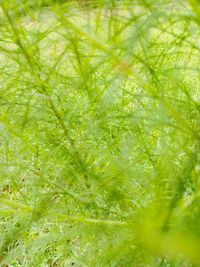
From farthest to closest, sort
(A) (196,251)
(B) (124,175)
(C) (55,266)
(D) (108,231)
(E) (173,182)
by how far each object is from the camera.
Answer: (C) (55,266), (D) (108,231), (B) (124,175), (E) (173,182), (A) (196,251)

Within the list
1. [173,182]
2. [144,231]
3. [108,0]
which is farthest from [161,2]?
[144,231]

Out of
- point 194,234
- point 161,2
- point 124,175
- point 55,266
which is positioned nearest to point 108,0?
point 161,2

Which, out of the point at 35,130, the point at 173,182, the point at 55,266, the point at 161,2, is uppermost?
the point at 161,2

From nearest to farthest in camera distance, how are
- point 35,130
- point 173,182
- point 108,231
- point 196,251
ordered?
point 196,251 < point 173,182 < point 108,231 < point 35,130

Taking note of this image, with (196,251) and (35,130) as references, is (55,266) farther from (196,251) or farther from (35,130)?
(196,251)

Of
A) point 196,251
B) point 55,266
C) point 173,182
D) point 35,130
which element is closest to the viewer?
point 196,251

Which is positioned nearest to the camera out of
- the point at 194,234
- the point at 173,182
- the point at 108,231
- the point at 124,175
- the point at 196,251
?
the point at 196,251

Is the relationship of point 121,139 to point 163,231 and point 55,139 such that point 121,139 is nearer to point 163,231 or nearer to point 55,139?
A: point 55,139

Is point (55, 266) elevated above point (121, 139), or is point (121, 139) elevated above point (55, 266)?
point (121, 139)

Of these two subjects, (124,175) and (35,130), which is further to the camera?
(35,130)
